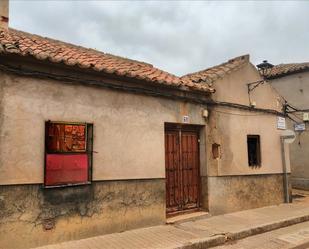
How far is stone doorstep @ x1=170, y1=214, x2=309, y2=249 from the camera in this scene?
6.66 m

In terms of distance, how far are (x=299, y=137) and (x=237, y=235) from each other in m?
10.5

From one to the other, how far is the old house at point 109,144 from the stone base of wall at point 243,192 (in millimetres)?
33

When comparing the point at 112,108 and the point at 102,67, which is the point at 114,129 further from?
the point at 102,67

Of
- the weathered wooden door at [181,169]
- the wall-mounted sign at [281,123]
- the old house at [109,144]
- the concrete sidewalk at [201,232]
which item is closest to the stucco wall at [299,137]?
the wall-mounted sign at [281,123]

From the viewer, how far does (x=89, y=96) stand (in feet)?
23.4

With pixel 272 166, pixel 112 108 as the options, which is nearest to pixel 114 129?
pixel 112 108

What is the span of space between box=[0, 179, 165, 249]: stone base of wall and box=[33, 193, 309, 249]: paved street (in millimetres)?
198

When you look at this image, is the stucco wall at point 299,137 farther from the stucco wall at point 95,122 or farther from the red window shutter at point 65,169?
the red window shutter at point 65,169

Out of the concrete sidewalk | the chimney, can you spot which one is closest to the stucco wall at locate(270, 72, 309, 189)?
the concrete sidewalk

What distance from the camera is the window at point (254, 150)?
11.1 meters

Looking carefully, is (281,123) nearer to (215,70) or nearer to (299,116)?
(215,70)

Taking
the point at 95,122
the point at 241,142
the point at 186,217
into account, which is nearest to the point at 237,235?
the point at 186,217

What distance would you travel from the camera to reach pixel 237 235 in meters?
7.48

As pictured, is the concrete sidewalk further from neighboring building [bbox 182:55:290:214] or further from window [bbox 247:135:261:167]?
window [bbox 247:135:261:167]
